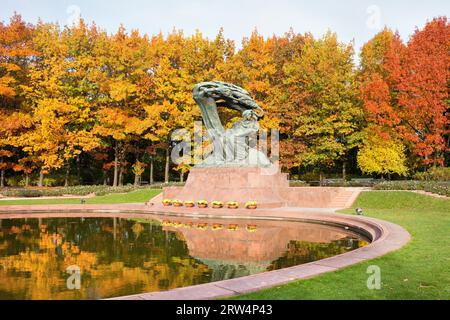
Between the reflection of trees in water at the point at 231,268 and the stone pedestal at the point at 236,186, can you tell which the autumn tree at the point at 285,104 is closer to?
the stone pedestal at the point at 236,186

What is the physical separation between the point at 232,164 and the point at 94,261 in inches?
700

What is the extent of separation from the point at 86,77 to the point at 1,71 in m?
9.44

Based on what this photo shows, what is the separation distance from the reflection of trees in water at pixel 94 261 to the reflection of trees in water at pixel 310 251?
2374mm

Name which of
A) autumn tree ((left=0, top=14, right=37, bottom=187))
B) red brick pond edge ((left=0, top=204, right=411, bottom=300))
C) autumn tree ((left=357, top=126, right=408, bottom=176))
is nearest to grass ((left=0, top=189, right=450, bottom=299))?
red brick pond edge ((left=0, top=204, right=411, bottom=300))

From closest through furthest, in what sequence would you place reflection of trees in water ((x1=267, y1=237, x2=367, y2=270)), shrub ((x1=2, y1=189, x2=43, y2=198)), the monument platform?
reflection of trees in water ((x1=267, y1=237, x2=367, y2=270))
the monument platform
shrub ((x1=2, y1=189, x2=43, y2=198))

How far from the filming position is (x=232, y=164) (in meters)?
28.7

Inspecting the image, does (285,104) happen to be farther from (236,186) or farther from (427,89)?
(236,186)

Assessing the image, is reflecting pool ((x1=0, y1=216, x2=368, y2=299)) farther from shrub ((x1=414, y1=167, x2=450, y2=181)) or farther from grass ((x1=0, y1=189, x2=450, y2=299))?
shrub ((x1=414, y1=167, x2=450, y2=181))

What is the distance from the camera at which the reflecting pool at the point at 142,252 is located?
9.18 m

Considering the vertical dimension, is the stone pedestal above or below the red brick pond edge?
above

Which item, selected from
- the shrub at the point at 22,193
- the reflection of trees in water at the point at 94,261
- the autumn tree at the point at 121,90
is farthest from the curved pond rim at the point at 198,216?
the autumn tree at the point at 121,90

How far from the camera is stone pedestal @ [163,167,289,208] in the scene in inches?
1058

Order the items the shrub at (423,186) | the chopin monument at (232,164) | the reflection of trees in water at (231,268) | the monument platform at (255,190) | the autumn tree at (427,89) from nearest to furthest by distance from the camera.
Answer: the reflection of trees in water at (231,268), the shrub at (423,186), the monument platform at (255,190), the chopin monument at (232,164), the autumn tree at (427,89)

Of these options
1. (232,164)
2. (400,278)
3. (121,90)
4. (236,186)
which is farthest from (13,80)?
(400,278)
